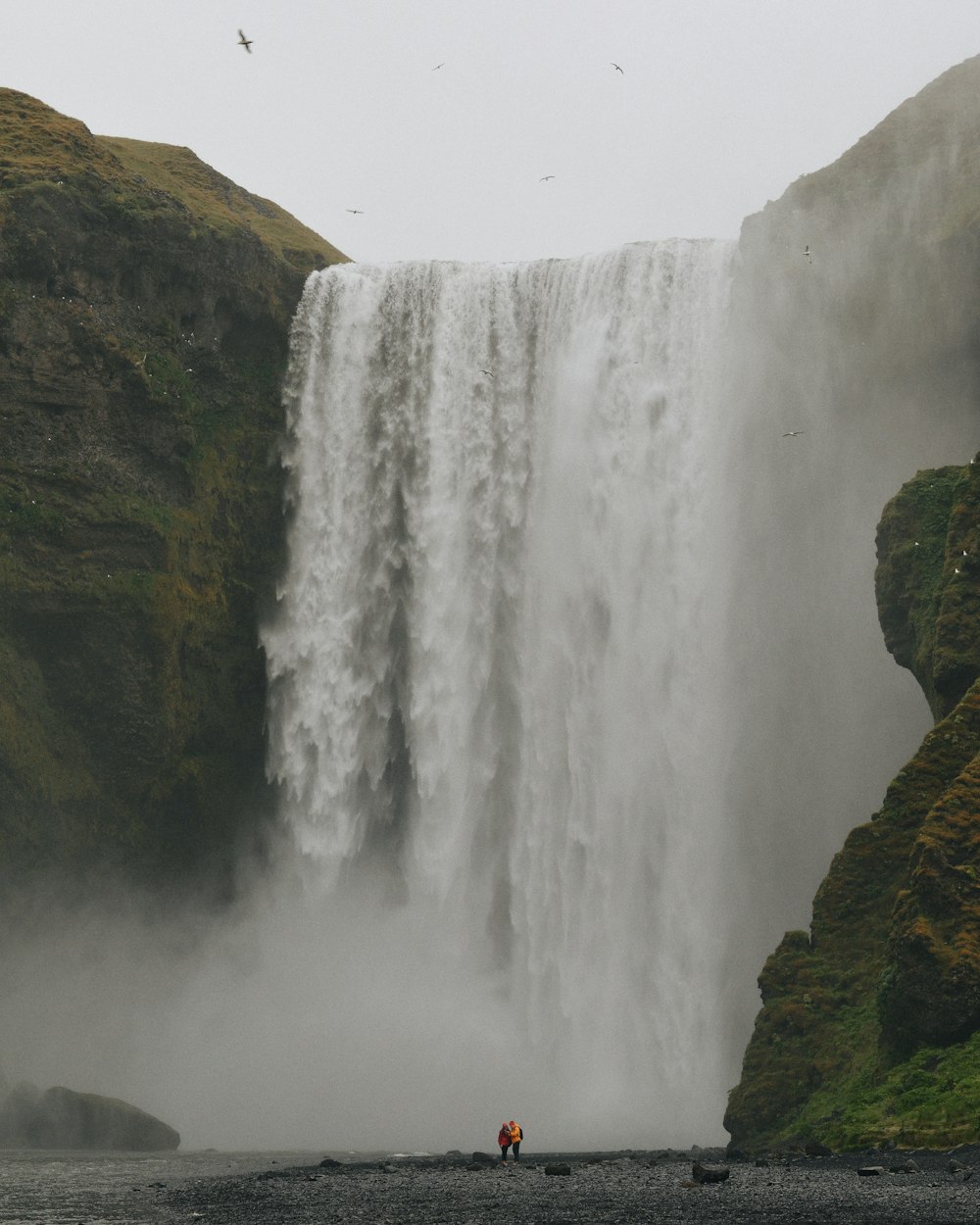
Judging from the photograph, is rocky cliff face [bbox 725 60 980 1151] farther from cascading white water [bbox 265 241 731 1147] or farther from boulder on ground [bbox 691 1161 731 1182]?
cascading white water [bbox 265 241 731 1147]

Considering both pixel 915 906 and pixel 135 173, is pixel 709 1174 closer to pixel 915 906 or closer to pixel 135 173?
pixel 915 906

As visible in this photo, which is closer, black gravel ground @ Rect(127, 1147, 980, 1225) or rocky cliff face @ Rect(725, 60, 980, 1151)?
black gravel ground @ Rect(127, 1147, 980, 1225)

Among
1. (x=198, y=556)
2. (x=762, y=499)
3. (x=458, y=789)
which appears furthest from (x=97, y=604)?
(x=762, y=499)

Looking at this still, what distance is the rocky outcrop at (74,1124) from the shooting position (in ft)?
112

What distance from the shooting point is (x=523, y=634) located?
4181 cm

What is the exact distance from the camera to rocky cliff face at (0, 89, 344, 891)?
40344 mm

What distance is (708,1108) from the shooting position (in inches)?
1344

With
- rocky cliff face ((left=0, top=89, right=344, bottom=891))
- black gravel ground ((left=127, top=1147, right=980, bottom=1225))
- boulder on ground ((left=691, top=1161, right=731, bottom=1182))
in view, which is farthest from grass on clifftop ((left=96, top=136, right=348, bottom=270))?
boulder on ground ((left=691, top=1161, right=731, bottom=1182))

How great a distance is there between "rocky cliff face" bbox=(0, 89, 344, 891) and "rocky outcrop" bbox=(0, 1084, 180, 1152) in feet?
25.6

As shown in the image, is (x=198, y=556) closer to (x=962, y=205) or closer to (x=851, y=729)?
(x=851, y=729)

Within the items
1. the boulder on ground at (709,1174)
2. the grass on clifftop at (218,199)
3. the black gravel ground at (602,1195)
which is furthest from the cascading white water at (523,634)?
the boulder on ground at (709,1174)

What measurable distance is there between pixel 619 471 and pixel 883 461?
7.02 metres

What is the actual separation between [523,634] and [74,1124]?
54.9 feet

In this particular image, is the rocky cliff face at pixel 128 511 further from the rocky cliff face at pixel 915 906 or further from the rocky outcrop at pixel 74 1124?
the rocky cliff face at pixel 915 906
